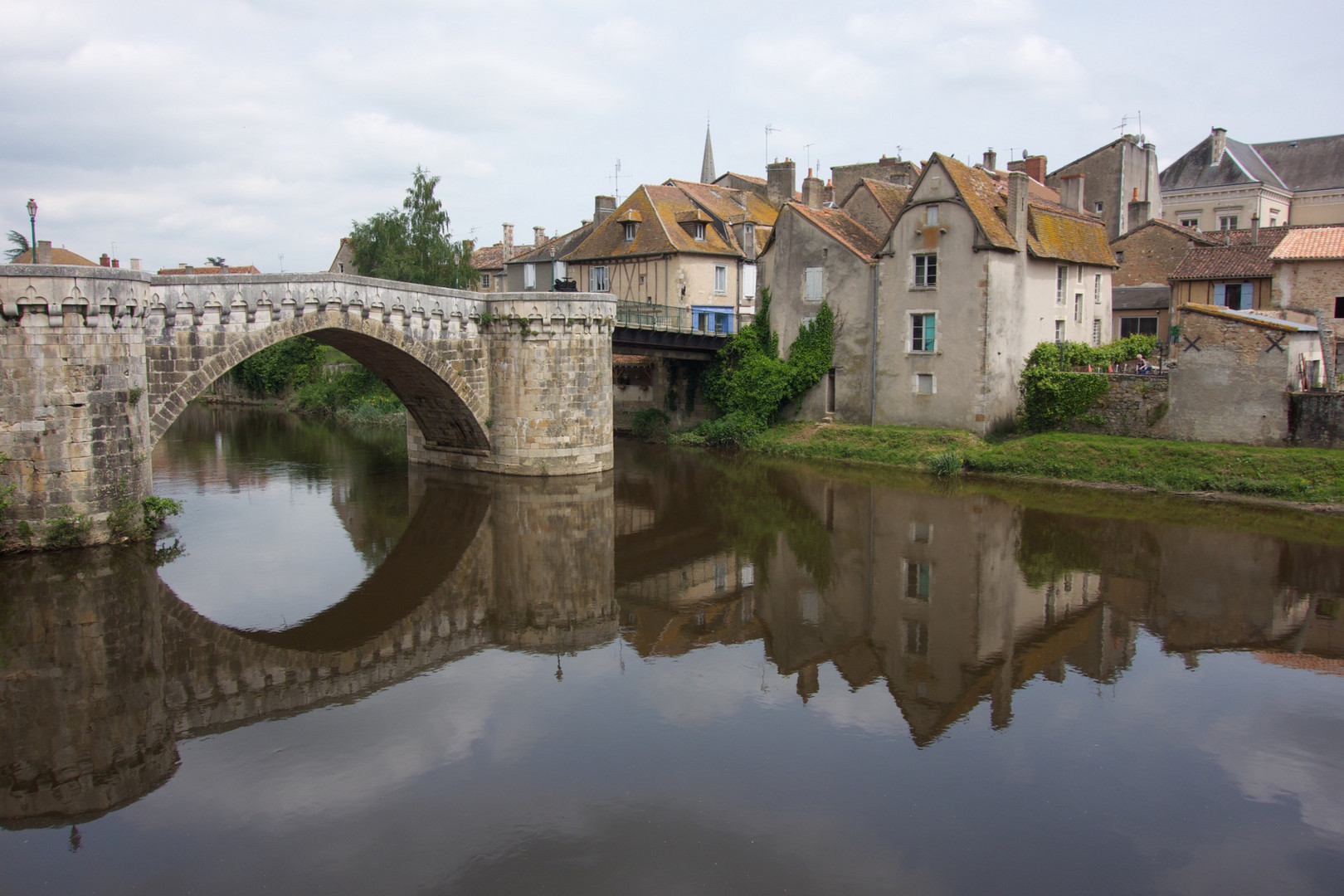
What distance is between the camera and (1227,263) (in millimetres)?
30484

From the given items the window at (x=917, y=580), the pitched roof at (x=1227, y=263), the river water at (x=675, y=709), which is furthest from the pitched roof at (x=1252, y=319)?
the window at (x=917, y=580)

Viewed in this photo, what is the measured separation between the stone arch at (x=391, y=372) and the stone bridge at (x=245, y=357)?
5 cm

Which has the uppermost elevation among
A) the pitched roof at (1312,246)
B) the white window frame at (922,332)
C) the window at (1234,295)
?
the pitched roof at (1312,246)

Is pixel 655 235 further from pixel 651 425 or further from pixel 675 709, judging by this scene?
pixel 675 709

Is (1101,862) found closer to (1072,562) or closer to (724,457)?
(1072,562)

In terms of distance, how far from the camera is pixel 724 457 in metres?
30.4

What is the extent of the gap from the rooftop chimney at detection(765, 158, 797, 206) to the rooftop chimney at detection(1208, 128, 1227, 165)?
19.7 meters

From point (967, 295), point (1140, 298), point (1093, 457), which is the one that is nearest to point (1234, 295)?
point (1140, 298)

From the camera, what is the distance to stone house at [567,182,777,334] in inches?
1411

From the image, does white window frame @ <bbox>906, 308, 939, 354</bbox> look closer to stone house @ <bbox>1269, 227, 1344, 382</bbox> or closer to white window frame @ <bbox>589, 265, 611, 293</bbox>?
stone house @ <bbox>1269, 227, 1344, 382</bbox>

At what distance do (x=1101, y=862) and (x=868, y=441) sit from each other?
21.9 metres

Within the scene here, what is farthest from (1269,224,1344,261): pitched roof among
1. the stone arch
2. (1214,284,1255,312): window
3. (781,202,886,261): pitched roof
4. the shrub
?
the stone arch

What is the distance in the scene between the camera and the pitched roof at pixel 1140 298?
33.6 metres

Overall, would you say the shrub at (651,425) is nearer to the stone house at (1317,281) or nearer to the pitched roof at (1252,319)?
the pitched roof at (1252,319)
